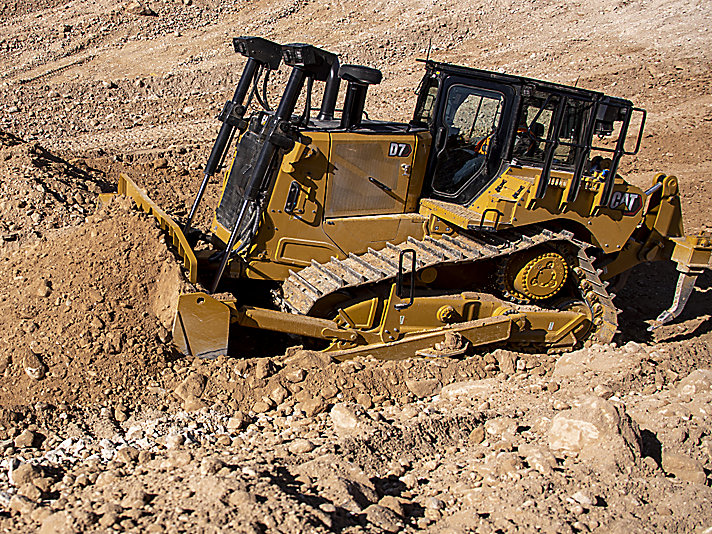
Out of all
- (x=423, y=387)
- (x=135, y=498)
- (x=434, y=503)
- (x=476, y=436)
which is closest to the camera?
(x=135, y=498)

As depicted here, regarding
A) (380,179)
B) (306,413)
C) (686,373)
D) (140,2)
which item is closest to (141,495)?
(306,413)

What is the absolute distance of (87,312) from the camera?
601cm

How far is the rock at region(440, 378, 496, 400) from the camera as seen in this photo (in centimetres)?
639

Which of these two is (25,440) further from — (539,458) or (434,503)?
(539,458)

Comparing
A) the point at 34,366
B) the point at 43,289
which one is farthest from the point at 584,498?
the point at 43,289

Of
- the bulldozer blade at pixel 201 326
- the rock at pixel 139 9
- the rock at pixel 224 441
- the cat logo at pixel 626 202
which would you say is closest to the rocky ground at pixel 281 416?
the rock at pixel 224 441

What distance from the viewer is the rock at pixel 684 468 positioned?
16.2 feet

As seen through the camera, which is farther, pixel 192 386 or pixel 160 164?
pixel 160 164

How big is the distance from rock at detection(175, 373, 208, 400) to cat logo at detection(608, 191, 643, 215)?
4.43m

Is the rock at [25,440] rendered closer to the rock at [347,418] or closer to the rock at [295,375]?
the rock at [295,375]

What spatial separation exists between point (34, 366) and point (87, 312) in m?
0.65

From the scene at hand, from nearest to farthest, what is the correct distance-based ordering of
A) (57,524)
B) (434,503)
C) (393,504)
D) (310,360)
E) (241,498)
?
(57,524) → (241,498) → (393,504) → (434,503) → (310,360)

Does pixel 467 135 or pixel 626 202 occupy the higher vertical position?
pixel 467 135

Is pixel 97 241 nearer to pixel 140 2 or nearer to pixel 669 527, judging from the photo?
pixel 669 527
